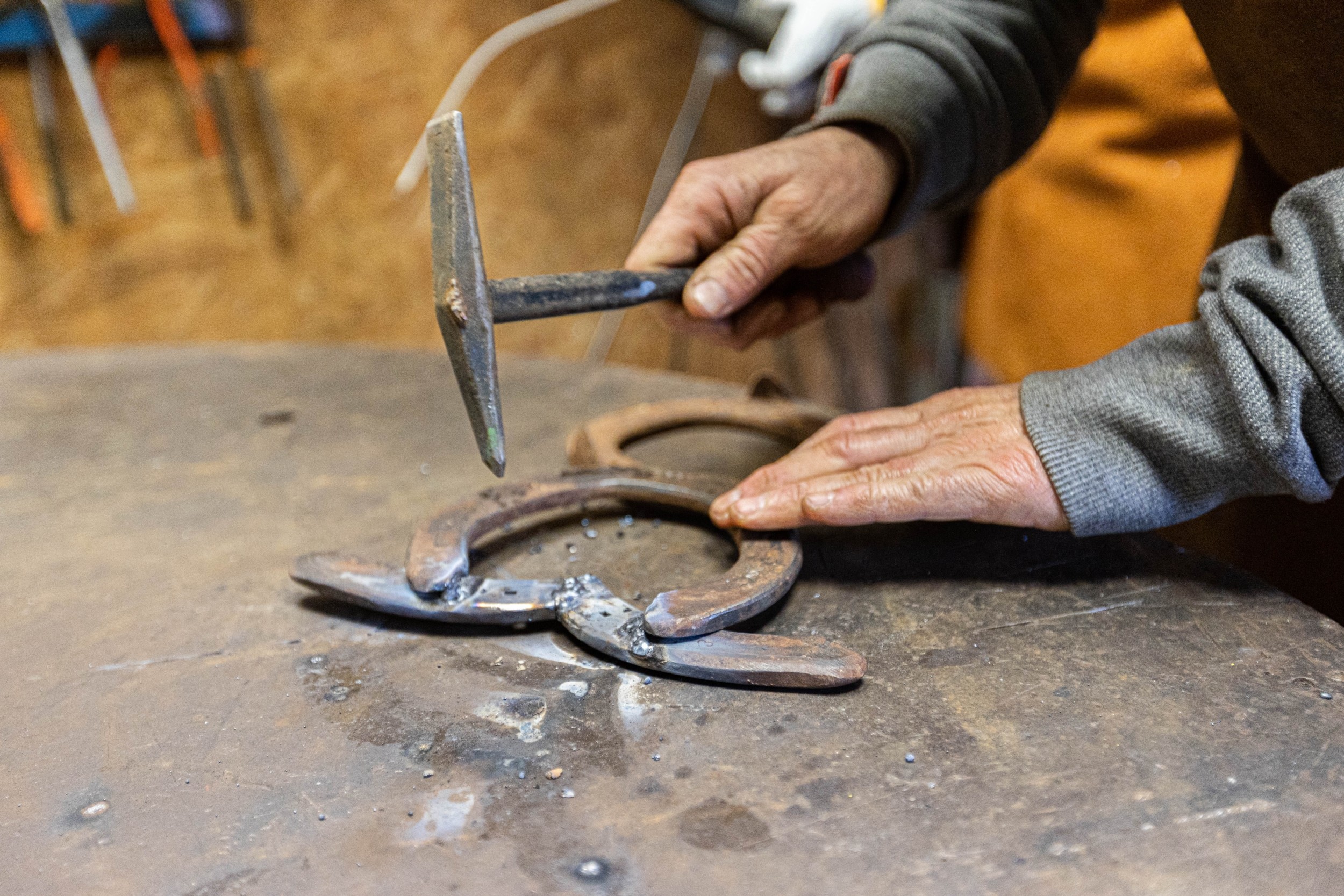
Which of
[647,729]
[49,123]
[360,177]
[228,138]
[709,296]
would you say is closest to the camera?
[647,729]

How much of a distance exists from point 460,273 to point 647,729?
0.45m

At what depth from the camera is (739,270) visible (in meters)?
1.18

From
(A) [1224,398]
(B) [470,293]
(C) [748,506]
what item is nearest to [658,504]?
(C) [748,506]

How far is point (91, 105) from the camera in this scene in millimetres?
2113

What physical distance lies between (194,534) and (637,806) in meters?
0.77

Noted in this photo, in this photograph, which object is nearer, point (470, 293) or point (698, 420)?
point (470, 293)

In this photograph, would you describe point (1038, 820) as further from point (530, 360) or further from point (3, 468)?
point (3, 468)

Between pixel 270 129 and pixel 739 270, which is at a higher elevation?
pixel 270 129

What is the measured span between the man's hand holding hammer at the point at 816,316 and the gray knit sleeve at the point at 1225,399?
0.14 ft

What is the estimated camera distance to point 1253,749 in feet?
2.34

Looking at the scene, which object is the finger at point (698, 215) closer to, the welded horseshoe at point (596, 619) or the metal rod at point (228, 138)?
the welded horseshoe at point (596, 619)

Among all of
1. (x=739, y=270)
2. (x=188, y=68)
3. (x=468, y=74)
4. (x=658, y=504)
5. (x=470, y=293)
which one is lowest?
(x=658, y=504)

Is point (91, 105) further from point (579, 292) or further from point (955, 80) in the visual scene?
point (955, 80)

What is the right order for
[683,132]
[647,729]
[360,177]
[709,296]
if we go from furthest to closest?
1. [683,132]
2. [360,177]
3. [709,296]
4. [647,729]
